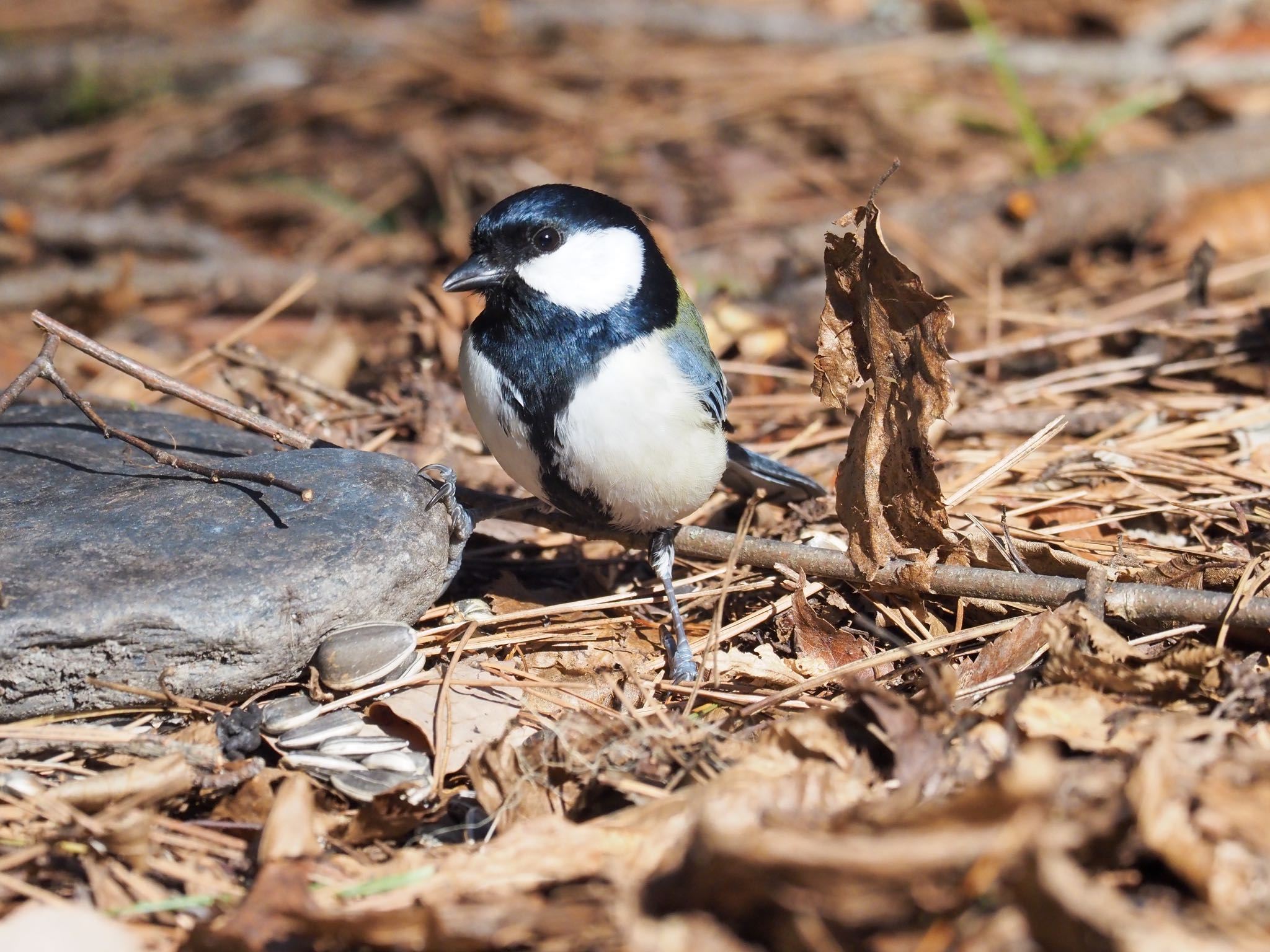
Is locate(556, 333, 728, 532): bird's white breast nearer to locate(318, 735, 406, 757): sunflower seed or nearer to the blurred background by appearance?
locate(318, 735, 406, 757): sunflower seed

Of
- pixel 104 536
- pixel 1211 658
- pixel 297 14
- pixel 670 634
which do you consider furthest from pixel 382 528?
pixel 297 14

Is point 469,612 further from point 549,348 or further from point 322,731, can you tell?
point 549,348

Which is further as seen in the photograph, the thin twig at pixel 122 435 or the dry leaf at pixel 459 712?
the thin twig at pixel 122 435

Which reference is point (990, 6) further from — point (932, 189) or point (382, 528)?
point (382, 528)

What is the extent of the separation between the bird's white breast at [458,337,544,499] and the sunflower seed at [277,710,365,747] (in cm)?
62

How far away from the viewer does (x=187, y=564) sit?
213cm

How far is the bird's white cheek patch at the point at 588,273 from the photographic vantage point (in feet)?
7.84

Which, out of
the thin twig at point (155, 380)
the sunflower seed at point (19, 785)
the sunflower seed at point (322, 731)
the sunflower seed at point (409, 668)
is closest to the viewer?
the sunflower seed at point (19, 785)

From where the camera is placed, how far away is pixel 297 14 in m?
5.87

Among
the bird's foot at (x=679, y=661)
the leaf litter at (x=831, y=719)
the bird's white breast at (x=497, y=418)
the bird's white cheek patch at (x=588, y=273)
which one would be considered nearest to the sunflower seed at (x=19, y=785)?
the leaf litter at (x=831, y=719)

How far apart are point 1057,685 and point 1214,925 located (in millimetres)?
601

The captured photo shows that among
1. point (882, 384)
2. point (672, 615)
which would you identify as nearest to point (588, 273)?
point (882, 384)

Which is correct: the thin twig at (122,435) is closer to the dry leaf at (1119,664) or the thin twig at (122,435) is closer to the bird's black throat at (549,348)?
the bird's black throat at (549,348)

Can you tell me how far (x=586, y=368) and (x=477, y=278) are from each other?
0.31 m
